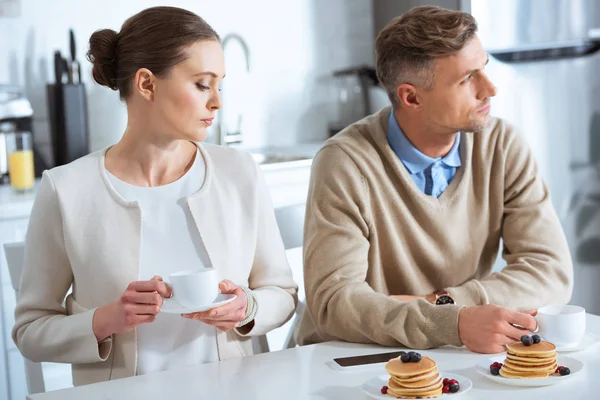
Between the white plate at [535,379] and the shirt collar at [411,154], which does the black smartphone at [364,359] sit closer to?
the white plate at [535,379]

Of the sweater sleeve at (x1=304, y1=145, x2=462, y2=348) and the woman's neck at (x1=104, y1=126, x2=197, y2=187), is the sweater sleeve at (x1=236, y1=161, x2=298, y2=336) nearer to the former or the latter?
the sweater sleeve at (x1=304, y1=145, x2=462, y2=348)

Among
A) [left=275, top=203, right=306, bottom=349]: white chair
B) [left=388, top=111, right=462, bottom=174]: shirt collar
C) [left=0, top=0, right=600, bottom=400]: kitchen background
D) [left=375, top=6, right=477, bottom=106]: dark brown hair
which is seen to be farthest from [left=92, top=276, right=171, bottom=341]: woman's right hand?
[left=0, top=0, right=600, bottom=400]: kitchen background

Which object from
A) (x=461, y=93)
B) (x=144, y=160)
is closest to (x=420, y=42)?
(x=461, y=93)

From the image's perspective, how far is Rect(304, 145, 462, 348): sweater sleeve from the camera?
1.54 meters

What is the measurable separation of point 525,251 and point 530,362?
63 cm

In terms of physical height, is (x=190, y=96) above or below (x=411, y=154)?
above

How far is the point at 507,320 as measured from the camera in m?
1.48

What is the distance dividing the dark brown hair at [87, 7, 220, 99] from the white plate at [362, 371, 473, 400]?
0.71 m

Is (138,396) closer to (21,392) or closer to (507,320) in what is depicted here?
(507,320)

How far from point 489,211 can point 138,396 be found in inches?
37.7

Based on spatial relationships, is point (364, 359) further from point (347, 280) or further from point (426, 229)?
point (426, 229)

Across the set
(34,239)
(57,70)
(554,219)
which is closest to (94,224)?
(34,239)

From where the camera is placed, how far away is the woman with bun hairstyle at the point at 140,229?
1.67 m

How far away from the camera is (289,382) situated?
4.48 ft
